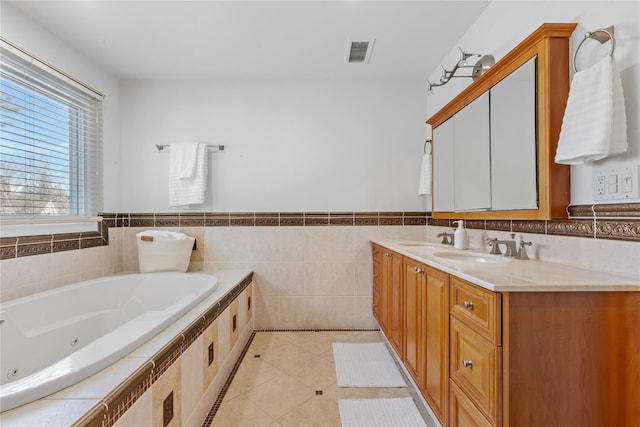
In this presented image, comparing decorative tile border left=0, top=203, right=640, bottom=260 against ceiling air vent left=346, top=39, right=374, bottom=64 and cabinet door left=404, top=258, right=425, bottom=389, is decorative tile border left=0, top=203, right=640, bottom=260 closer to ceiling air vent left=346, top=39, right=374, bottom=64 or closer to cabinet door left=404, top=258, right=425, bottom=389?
cabinet door left=404, top=258, right=425, bottom=389

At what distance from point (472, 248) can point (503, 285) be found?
3.70ft

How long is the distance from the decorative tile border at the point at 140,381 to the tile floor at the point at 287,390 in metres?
0.51

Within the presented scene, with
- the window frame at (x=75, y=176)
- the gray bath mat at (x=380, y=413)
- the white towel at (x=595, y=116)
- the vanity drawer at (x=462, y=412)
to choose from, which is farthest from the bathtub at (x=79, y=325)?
the white towel at (x=595, y=116)

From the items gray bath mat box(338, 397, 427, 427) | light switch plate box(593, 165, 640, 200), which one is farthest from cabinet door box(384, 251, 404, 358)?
light switch plate box(593, 165, 640, 200)

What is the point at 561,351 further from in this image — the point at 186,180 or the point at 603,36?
the point at 186,180

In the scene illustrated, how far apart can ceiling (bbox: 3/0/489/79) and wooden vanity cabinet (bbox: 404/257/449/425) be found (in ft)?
5.11

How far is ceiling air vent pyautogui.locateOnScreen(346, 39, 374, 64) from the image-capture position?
2162mm

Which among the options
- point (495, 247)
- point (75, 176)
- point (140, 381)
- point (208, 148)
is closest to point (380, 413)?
point (495, 247)

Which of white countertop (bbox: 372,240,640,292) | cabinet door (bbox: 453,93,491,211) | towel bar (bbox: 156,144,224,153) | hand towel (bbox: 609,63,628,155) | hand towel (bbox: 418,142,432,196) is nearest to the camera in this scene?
white countertop (bbox: 372,240,640,292)

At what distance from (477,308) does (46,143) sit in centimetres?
267

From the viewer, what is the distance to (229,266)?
106 inches

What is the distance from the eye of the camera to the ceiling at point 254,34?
1.79 meters

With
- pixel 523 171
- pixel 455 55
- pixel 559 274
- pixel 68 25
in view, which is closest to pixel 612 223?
pixel 559 274

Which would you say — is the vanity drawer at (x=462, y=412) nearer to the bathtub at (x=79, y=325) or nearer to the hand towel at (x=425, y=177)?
the bathtub at (x=79, y=325)
